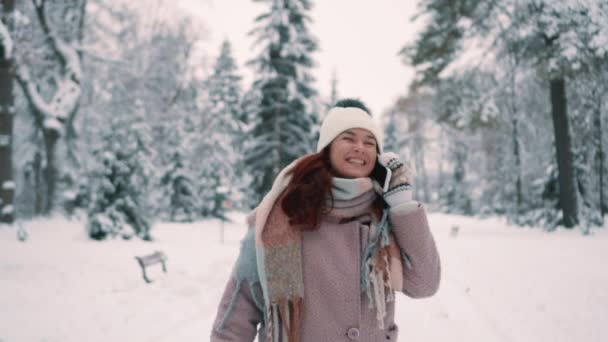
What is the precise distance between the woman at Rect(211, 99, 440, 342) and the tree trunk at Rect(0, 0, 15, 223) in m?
10.5

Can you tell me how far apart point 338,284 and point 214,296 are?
688cm

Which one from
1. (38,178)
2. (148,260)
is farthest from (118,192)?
(38,178)

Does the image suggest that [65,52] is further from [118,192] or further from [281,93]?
[281,93]

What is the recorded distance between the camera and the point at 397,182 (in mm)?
2006

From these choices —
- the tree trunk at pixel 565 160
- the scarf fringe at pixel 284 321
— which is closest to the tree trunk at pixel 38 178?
the tree trunk at pixel 565 160

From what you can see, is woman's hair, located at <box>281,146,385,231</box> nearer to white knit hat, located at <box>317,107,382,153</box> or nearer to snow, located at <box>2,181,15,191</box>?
white knit hat, located at <box>317,107,382,153</box>

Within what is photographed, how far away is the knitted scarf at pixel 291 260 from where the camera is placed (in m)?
1.84

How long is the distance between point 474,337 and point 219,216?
26.0 m

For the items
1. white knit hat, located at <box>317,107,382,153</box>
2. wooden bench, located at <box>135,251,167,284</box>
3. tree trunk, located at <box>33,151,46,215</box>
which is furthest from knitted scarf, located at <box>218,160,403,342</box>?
tree trunk, located at <box>33,151,46,215</box>

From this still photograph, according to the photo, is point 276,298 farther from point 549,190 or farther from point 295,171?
point 549,190

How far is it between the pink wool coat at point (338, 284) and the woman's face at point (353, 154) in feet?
0.65

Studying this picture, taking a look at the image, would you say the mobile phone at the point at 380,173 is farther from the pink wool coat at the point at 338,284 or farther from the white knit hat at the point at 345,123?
the pink wool coat at the point at 338,284

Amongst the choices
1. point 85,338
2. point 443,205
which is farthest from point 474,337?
point 443,205

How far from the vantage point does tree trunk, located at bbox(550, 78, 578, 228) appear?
1338 cm
